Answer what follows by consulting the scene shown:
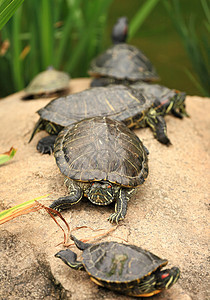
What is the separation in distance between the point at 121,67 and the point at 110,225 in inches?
118

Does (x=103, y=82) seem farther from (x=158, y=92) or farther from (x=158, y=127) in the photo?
(x=158, y=127)

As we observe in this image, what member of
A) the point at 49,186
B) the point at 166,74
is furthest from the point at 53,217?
the point at 166,74

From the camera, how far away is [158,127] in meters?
3.67

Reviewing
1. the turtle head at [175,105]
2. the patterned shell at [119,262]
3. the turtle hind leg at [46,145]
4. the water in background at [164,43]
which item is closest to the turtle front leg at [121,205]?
the patterned shell at [119,262]

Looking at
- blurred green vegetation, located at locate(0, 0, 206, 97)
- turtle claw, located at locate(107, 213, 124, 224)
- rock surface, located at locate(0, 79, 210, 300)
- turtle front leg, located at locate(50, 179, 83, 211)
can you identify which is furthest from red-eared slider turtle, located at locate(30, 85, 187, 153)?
blurred green vegetation, located at locate(0, 0, 206, 97)

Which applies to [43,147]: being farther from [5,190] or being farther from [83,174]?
[83,174]

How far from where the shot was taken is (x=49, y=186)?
2.84 meters

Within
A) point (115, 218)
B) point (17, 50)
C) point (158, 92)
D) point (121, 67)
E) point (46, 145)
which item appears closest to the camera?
point (115, 218)

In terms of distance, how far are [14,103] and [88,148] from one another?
2.34 meters

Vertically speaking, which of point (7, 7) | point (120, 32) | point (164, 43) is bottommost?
point (164, 43)

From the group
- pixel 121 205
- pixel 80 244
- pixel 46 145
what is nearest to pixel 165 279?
pixel 80 244

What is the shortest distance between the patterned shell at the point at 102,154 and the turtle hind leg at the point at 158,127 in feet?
2.16

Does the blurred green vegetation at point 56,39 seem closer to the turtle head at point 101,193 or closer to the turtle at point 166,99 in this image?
the turtle at point 166,99

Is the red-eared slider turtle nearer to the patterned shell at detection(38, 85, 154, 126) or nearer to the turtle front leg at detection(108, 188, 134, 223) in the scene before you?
the patterned shell at detection(38, 85, 154, 126)
